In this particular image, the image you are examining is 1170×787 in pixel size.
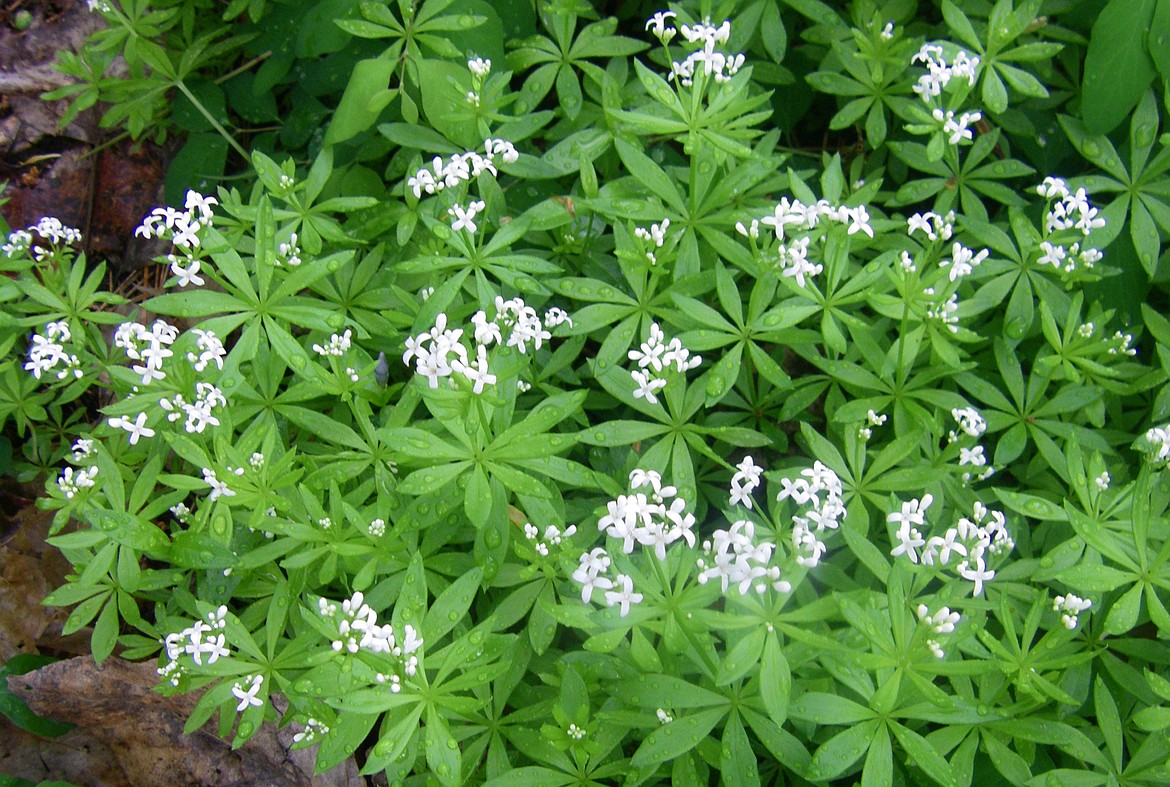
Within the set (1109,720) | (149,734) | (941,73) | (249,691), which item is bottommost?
(149,734)

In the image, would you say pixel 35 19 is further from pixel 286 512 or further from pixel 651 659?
pixel 651 659

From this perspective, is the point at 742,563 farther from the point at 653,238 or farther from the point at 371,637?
the point at 653,238

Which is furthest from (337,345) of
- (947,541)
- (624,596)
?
(947,541)

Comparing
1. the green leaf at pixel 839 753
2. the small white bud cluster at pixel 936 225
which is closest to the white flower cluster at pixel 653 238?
the small white bud cluster at pixel 936 225

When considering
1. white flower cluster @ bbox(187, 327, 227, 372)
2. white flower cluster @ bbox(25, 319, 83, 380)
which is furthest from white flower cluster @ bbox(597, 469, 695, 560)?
white flower cluster @ bbox(25, 319, 83, 380)

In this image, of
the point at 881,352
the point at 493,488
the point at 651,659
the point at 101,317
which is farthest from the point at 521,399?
the point at 101,317
